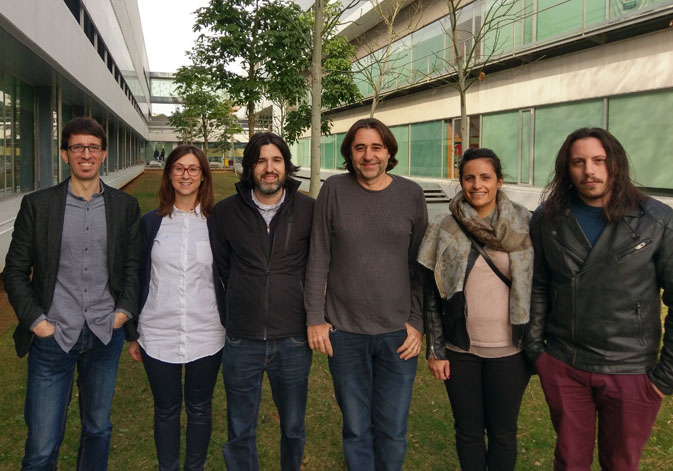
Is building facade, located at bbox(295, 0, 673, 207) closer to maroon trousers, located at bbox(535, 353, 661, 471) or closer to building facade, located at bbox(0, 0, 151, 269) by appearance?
building facade, located at bbox(0, 0, 151, 269)

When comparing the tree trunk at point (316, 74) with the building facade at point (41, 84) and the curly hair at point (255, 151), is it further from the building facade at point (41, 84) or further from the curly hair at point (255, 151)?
the curly hair at point (255, 151)

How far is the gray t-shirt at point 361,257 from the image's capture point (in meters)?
2.95

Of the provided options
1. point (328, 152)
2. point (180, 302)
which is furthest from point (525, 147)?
point (328, 152)

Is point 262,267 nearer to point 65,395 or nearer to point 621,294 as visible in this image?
point 65,395

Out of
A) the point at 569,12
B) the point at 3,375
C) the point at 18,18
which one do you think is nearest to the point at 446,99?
the point at 569,12

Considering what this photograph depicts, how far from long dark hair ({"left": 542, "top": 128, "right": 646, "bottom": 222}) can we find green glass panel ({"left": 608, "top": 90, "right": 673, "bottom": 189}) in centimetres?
1117

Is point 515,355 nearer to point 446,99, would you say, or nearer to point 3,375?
point 3,375

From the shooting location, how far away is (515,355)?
2.89m

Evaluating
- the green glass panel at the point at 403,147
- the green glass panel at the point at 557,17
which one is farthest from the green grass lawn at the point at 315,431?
the green glass panel at the point at 403,147

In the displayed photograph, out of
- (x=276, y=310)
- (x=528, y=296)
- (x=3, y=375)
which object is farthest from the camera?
(x=3, y=375)

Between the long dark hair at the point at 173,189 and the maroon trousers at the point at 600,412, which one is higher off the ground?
the long dark hair at the point at 173,189

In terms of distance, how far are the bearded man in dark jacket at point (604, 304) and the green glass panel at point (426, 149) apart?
66.3 ft

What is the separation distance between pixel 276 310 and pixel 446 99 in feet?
66.3

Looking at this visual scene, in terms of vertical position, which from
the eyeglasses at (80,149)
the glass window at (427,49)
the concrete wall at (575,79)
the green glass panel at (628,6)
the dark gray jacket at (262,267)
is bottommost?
the dark gray jacket at (262,267)
